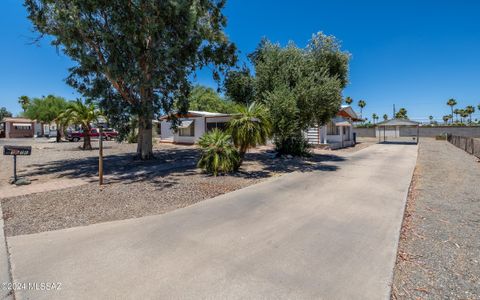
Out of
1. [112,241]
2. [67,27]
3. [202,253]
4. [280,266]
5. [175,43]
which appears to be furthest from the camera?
[175,43]

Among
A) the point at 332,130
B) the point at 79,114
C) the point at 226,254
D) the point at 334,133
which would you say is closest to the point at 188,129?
the point at 79,114

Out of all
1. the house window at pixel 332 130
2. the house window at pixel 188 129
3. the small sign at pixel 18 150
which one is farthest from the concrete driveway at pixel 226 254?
the house window at pixel 188 129

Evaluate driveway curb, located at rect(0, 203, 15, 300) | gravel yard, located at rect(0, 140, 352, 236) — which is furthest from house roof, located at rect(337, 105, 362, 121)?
driveway curb, located at rect(0, 203, 15, 300)

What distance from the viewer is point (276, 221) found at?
16.1 ft

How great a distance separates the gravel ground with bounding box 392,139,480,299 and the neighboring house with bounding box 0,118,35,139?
54901 millimetres

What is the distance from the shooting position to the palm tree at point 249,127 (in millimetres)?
9453

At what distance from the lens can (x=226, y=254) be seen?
359 centimetres

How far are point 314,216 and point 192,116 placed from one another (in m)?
19.2

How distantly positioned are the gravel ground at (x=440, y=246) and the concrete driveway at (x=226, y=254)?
0.21 m

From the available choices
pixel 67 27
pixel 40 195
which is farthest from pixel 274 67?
pixel 40 195

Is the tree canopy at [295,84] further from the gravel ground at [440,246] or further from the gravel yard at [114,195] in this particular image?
the gravel ground at [440,246]

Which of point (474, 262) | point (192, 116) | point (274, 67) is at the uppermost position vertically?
point (274, 67)

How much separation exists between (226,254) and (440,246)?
10.9ft

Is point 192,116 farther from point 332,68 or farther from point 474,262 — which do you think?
point 474,262
